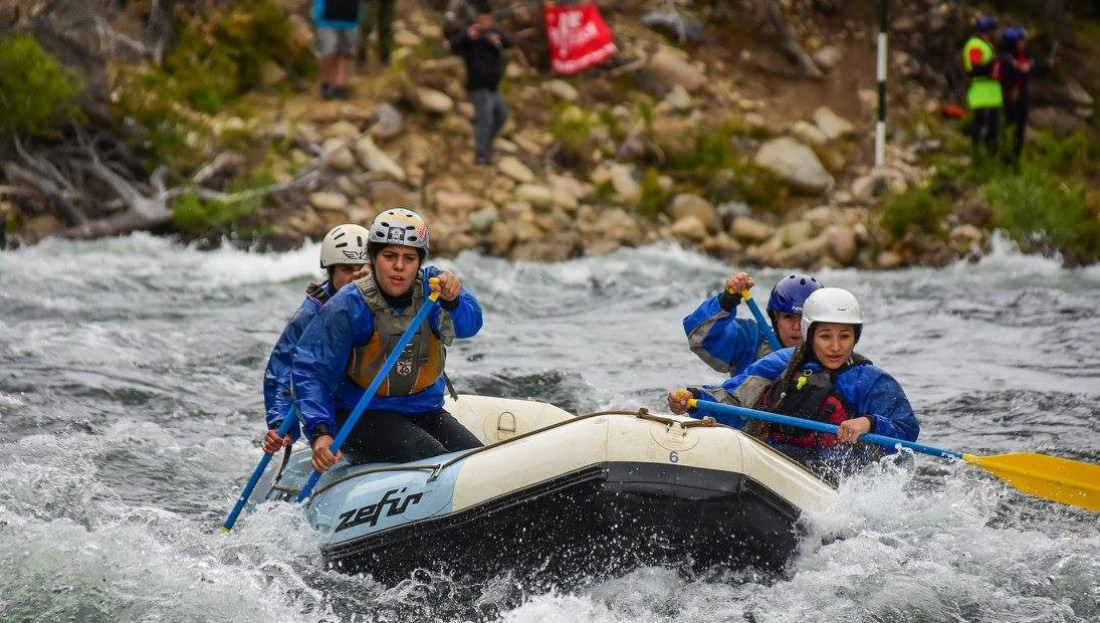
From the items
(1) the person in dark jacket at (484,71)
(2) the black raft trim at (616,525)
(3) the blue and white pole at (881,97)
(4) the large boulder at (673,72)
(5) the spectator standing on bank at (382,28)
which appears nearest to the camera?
(2) the black raft trim at (616,525)

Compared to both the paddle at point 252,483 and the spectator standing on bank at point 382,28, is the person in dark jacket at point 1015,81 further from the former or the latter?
the paddle at point 252,483

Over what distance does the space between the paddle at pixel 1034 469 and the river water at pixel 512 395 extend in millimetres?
243

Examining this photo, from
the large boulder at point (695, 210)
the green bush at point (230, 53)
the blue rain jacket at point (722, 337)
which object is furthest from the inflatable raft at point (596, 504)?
the green bush at point (230, 53)

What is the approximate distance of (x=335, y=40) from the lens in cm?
1536

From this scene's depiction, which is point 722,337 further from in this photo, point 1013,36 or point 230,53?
point 230,53

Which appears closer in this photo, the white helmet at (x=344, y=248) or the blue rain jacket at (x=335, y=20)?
the white helmet at (x=344, y=248)

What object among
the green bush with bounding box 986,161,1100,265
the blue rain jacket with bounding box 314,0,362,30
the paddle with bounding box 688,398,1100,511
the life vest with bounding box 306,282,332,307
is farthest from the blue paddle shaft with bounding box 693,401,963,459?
the blue rain jacket with bounding box 314,0,362,30

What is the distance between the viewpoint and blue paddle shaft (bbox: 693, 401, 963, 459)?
6348mm

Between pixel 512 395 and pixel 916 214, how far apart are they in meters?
5.98

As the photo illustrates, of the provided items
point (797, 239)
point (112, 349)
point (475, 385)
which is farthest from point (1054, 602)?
point (797, 239)

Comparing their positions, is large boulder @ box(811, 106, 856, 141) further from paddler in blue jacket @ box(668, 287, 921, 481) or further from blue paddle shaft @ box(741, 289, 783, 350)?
paddler in blue jacket @ box(668, 287, 921, 481)

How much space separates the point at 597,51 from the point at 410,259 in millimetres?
10528

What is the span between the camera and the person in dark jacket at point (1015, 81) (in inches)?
581

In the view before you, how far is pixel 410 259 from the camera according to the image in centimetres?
647
